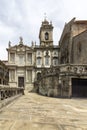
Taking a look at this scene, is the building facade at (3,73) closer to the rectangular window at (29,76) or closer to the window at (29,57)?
the rectangular window at (29,76)

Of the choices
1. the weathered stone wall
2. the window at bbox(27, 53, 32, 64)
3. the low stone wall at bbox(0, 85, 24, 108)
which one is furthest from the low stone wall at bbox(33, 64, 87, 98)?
the window at bbox(27, 53, 32, 64)

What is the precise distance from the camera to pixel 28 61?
54156 mm

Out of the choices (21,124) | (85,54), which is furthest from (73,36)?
(21,124)

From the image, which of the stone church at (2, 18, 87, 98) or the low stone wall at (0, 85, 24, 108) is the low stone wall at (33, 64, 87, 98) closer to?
the stone church at (2, 18, 87, 98)

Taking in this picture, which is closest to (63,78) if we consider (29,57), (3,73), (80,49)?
(80,49)

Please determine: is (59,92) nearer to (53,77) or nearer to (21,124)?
(53,77)

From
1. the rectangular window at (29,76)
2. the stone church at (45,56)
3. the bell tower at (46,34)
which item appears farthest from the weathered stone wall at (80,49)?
the bell tower at (46,34)

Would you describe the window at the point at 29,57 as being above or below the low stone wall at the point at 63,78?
above

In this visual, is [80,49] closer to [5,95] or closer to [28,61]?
[28,61]

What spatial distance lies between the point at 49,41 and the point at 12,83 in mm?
15584

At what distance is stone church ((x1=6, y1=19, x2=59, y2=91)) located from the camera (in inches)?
2093

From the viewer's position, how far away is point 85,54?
34.8m

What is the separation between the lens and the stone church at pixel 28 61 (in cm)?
5316

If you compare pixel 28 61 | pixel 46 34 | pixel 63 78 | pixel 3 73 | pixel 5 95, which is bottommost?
pixel 5 95
